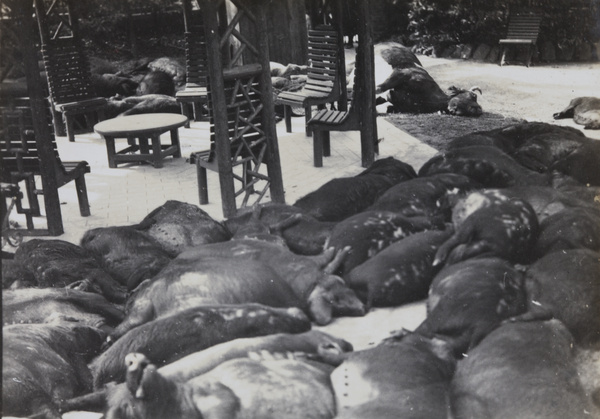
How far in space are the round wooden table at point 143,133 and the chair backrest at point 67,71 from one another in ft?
6.95

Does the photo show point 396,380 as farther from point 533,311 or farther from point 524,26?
point 524,26

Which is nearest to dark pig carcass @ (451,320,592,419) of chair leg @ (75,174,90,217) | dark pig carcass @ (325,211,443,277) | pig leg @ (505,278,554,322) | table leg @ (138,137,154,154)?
pig leg @ (505,278,554,322)

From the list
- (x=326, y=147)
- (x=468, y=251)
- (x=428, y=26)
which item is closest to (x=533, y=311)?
(x=468, y=251)

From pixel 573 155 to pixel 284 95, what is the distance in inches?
191

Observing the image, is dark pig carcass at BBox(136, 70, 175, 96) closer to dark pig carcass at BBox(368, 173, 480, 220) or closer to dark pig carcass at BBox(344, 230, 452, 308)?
dark pig carcass at BBox(368, 173, 480, 220)

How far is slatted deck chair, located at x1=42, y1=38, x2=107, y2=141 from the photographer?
1262cm

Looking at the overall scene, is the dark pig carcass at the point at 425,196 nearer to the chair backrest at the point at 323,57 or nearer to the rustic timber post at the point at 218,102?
the rustic timber post at the point at 218,102

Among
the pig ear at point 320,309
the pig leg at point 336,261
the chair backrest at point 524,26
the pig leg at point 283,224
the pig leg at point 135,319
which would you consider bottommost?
the pig ear at point 320,309

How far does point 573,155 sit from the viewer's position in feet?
25.2

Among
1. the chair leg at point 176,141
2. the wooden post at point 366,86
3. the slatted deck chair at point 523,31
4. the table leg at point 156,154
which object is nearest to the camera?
the wooden post at point 366,86

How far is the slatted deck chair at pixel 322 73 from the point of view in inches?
424

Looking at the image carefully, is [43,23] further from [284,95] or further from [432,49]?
[432,49]

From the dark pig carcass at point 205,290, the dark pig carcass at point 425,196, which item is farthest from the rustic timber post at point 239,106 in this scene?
the dark pig carcass at point 205,290

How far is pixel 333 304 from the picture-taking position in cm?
552
